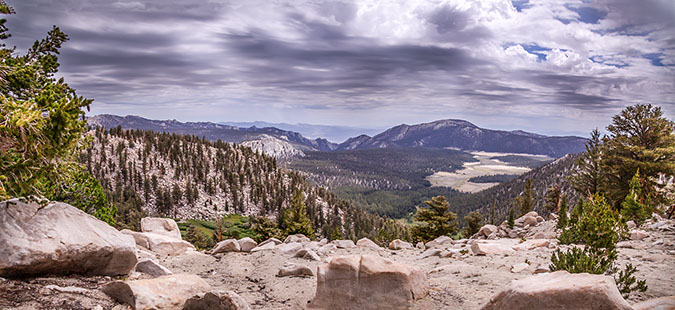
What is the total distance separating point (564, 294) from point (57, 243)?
578 inches

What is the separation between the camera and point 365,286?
505 inches

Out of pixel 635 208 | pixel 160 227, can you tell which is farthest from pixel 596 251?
pixel 160 227

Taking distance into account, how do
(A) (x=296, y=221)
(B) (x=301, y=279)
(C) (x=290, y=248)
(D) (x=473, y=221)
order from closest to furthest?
(B) (x=301, y=279), (C) (x=290, y=248), (A) (x=296, y=221), (D) (x=473, y=221)

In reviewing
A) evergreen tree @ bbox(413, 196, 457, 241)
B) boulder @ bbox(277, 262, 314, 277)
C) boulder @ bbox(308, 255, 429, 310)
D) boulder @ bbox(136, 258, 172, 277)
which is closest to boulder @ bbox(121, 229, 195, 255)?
boulder @ bbox(136, 258, 172, 277)

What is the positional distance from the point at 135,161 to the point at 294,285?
499 feet

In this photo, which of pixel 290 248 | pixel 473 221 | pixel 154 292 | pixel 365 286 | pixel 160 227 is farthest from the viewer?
pixel 473 221

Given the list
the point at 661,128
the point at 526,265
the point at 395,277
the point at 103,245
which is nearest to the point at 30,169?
the point at 103,245

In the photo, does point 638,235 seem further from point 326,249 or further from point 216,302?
point 216,302

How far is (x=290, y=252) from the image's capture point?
2248 centimetres

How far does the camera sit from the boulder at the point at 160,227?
24594mm

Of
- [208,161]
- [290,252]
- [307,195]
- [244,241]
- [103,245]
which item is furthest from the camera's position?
[208,161]

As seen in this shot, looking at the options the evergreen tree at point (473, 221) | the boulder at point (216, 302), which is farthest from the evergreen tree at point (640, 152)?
the boulder at point (216, 302)

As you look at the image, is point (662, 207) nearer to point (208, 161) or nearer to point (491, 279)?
point (491, 279)

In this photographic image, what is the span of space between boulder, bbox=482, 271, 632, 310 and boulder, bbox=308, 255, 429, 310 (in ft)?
12.1
